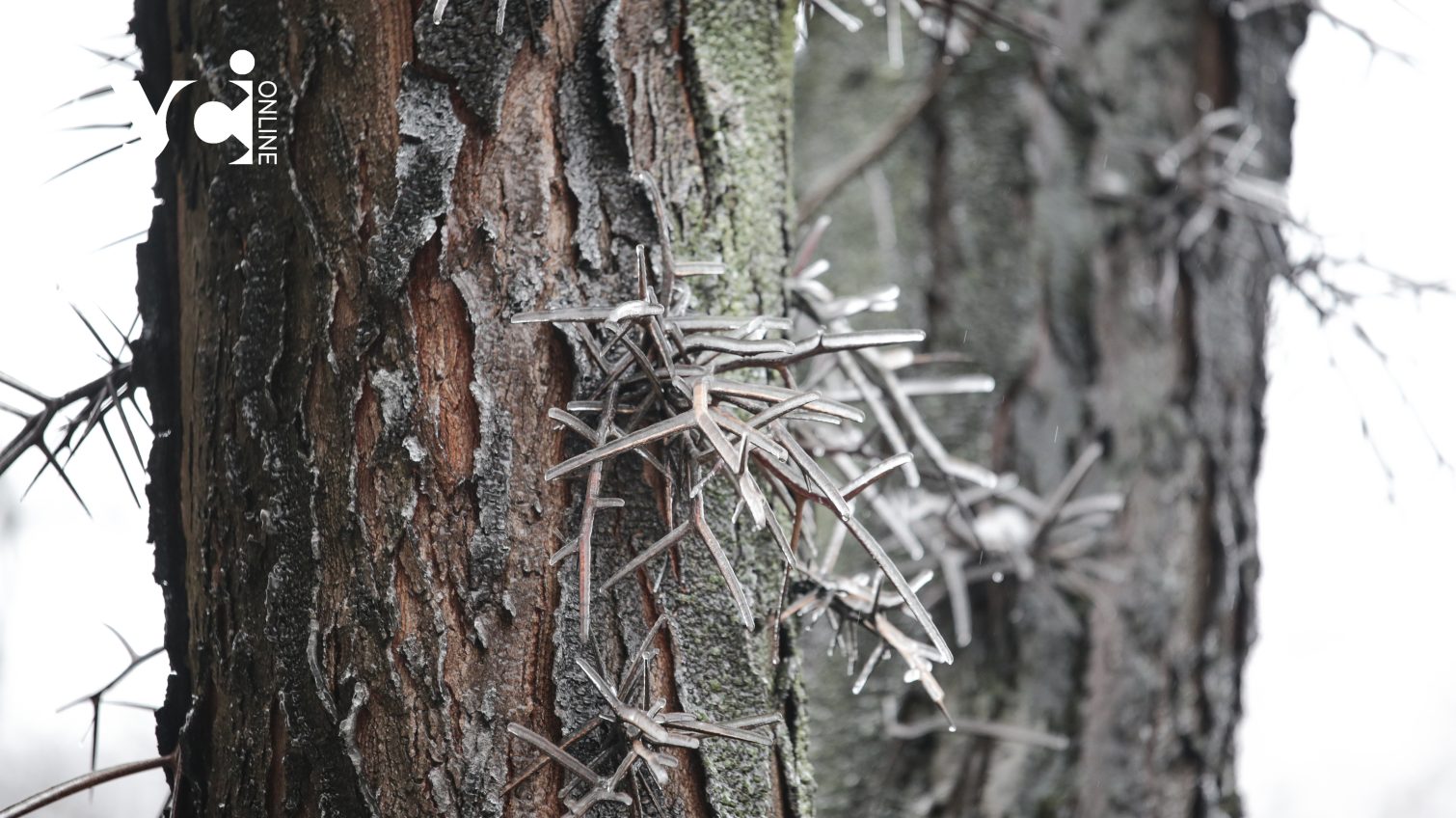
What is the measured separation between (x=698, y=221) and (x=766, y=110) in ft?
0.31

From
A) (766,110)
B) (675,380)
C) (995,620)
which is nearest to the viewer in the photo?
(675,380)

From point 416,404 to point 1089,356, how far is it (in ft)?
3.08

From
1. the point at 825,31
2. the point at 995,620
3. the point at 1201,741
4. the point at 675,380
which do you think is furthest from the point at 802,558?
the point at 825,31

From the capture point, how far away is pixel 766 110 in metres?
0.52

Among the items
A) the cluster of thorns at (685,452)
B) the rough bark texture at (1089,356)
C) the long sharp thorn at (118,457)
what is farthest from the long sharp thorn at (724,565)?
the rough bark texture at (1089,356)

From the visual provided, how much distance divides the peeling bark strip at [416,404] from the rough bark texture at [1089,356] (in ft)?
2.22

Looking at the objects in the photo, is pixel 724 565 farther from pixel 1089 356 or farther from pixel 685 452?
pixel 1089 356

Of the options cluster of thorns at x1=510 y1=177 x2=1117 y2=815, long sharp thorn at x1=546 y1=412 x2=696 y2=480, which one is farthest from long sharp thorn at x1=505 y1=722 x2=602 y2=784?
long sharp thorn at x1=546 y1=412 x2=696 y2=480

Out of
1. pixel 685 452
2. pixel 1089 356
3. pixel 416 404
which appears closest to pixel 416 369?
pixel 416 404

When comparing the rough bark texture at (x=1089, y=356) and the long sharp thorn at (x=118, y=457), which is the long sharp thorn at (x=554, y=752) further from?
the rough bark texture at (x=1089, y=356)

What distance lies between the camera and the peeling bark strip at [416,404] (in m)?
0.41

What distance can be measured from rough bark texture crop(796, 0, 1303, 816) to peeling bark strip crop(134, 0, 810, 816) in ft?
2.22

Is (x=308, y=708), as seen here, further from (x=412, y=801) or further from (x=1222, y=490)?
(x=1222, y=490)

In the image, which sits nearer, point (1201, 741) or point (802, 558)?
point (802, 558)
